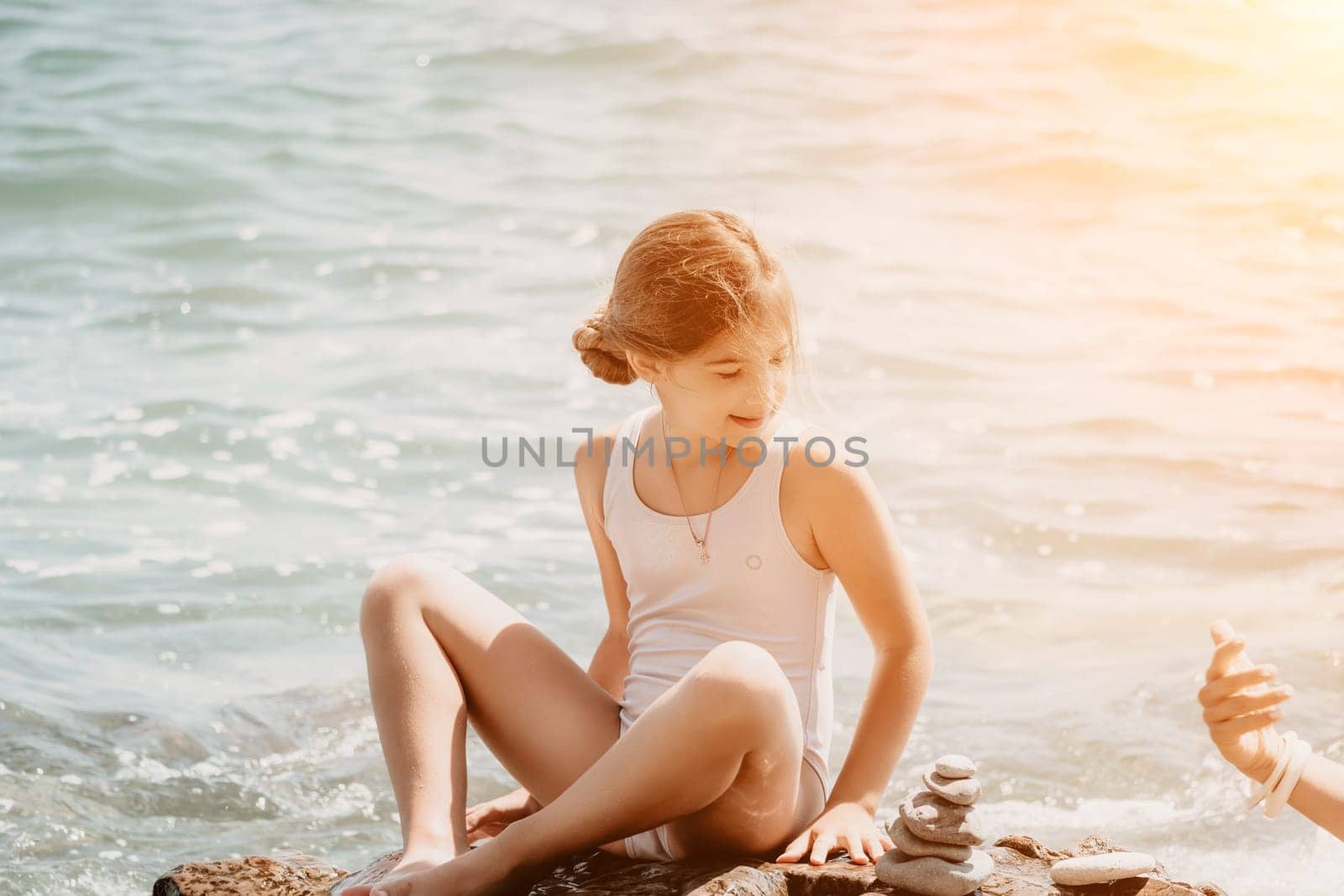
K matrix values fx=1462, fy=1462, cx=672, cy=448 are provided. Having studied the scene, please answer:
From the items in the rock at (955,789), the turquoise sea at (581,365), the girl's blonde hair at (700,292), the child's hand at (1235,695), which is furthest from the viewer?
the turquoise sea at (581,365)

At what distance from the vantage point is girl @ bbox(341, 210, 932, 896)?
294cm

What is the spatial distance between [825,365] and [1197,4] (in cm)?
907

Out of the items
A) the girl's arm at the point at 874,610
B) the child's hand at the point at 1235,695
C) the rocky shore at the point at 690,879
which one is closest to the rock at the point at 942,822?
the rocky shore at the point at 690,879

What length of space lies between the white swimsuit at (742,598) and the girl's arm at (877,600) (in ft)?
0.35

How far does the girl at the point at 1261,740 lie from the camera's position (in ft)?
8.33

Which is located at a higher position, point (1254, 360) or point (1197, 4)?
point (1197, 4)

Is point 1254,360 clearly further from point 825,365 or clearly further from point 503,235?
point 503,235

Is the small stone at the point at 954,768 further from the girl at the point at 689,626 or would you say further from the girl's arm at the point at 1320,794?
the girl's arm at the point at 1320,794

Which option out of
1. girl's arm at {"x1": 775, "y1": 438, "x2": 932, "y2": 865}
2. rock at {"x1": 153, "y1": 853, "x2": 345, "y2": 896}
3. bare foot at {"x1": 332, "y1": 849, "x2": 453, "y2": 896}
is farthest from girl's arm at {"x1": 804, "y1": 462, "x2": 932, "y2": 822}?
rock at {"x1": 153, "y1": 853, "x2": 345, "y2": 896}

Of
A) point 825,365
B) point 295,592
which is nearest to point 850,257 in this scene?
point 825,365

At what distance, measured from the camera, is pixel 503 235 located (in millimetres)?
11055

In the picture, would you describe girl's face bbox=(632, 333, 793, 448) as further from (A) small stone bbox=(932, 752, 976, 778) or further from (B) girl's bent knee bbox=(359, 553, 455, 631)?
(A) small stone bbox=(932, 752, 976, 778)

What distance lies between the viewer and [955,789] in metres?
2.70

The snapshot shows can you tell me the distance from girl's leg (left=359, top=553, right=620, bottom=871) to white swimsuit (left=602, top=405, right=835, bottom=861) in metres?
0.14
